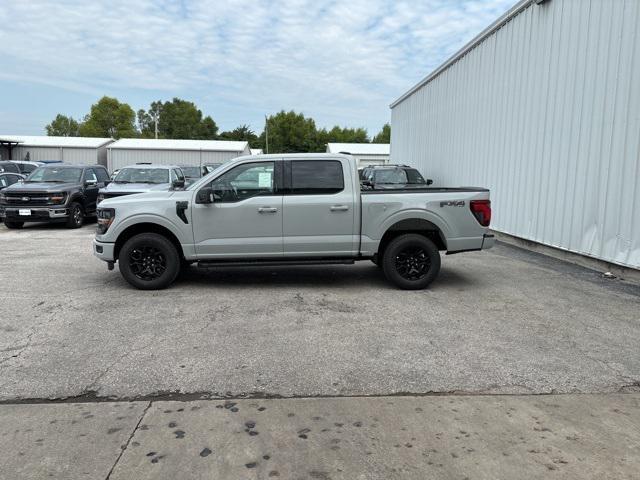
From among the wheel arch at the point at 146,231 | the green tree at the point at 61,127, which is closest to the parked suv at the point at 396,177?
the wheel arch at the point at 146,231

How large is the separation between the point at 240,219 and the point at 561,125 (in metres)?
6.77

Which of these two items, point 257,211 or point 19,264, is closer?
point 257,211

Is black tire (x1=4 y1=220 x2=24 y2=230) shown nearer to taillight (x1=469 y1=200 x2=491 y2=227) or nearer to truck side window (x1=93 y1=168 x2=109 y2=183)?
truck side window (x1=93 y1=168 x2=109 y2=183)

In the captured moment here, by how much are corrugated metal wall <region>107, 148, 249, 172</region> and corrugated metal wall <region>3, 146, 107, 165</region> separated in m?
1.37

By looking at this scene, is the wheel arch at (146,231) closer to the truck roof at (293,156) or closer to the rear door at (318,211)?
the truck roof at (293,156)

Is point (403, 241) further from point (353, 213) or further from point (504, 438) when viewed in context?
point (504, 438)

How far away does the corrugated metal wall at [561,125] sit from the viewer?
8.27m

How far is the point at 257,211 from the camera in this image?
23.8ft

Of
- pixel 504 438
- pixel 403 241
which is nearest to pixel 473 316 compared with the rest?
pixel 403 241

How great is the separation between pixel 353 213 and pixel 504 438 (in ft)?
14.0

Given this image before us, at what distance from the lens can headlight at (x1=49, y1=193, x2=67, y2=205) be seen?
47.3 ft

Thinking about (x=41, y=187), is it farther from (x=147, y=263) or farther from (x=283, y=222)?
(x=283, y=222)

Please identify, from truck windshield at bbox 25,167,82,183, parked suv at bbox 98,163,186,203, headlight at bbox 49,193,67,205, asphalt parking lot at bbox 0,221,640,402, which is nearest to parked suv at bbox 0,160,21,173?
truck windshield at bbox 25,167,82,183

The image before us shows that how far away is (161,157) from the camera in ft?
138
